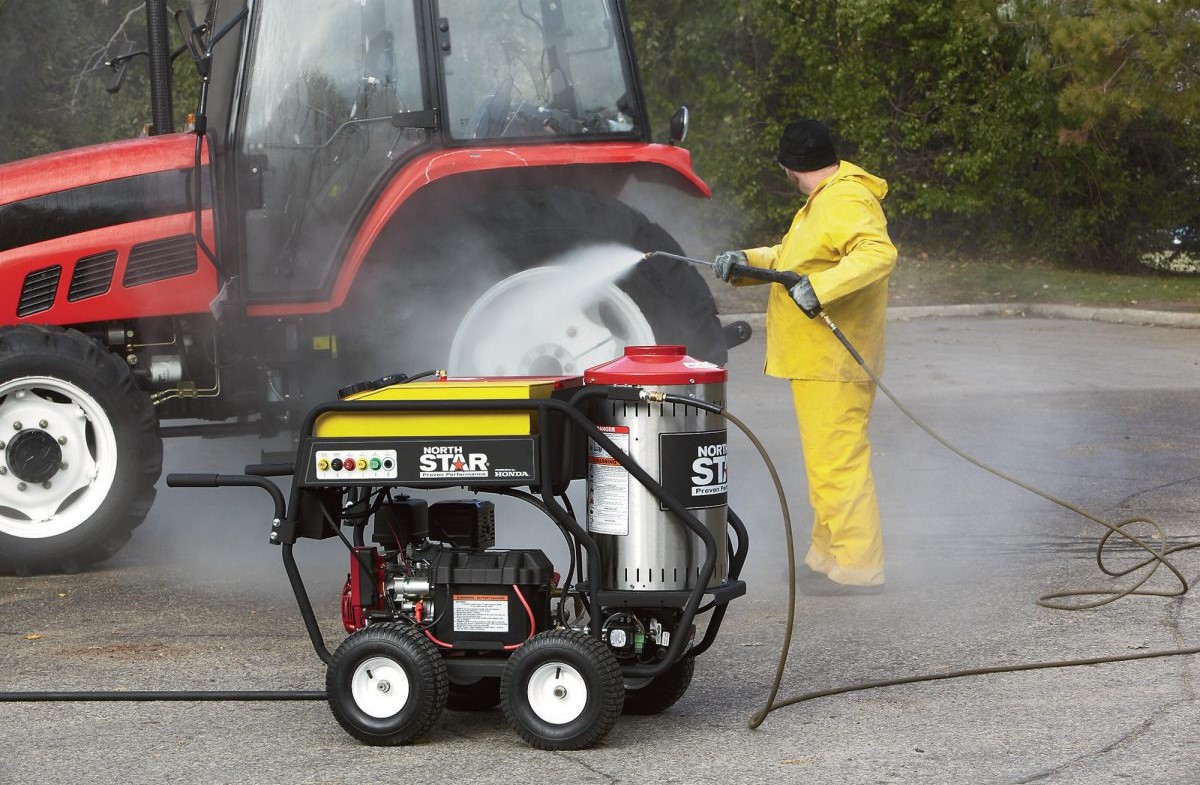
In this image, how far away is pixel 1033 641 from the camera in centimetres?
511

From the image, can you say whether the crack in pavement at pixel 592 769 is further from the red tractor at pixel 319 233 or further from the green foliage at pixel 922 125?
the green foliage at pixel 922 125

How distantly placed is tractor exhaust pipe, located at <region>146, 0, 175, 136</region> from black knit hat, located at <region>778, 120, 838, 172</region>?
104 inches

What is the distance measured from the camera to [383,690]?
417cm

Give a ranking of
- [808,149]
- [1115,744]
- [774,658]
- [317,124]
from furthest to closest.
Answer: [317,124] < [808,149] < [774,658] < [1115,744]

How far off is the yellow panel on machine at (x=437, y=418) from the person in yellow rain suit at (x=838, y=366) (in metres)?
1.70

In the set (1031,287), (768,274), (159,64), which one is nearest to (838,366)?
(768,274)

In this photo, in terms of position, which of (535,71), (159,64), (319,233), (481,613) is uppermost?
(159,64)

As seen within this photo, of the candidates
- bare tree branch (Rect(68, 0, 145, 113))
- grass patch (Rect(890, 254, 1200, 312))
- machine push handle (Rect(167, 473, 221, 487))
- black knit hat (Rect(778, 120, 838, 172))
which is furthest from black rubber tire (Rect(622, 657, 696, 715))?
bare tree branch (Rect(68, 0, 145, 113))

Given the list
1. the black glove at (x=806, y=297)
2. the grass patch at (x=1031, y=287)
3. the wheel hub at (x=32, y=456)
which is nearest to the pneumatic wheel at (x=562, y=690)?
the black glove at (x=806, y=297)

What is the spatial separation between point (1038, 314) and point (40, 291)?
13025mm

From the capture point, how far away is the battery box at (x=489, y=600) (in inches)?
168

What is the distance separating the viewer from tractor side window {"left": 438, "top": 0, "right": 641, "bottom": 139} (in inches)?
268

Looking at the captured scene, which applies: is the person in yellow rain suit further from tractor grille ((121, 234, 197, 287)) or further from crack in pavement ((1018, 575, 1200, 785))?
tractor grille ((121, 234, 197, 287))

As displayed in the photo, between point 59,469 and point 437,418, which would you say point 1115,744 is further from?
point 59,469
